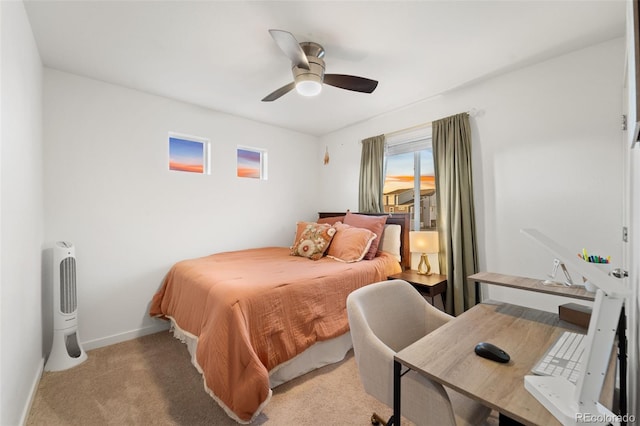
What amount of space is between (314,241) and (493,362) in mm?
2326

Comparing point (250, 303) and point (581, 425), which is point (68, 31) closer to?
point (250, 303)

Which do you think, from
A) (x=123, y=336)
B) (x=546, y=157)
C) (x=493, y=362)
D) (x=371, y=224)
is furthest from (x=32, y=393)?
(x=546, y=157)

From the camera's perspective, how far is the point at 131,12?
1769 millimetres

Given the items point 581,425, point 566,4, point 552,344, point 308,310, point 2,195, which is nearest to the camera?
point 581,425

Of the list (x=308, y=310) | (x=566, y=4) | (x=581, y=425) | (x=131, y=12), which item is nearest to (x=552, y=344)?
(x=581, y=425)

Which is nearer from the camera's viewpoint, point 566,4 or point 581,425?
point 581,425

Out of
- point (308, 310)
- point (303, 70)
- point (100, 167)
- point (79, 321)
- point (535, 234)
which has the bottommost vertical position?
point (79, 321)

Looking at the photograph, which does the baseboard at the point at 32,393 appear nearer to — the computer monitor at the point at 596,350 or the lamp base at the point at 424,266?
the computer monitor at the point at 596,350

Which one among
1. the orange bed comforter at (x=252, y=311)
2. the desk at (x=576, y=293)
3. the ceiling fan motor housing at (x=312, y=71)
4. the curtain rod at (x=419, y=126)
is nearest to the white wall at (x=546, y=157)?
the curtain rod at (x=419, y=126)

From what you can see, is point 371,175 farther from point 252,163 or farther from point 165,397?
point 165,397

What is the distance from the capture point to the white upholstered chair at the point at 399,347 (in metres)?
1.01

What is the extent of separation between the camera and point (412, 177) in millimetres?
3482

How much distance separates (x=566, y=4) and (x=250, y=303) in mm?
2808

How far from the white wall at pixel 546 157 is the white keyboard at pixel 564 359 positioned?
4.97 feet
